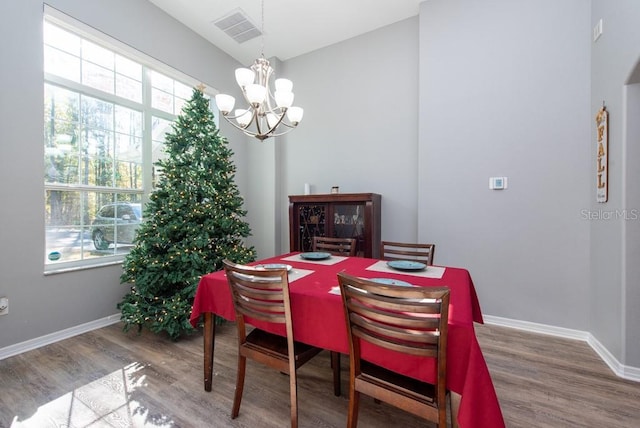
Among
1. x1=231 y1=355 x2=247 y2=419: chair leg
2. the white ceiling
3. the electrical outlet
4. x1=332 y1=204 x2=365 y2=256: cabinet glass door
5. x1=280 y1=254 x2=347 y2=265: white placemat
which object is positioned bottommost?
x1=231 y1=355 x2=247 y2=419: chair leg

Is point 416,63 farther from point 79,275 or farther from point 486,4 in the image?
point 79,275

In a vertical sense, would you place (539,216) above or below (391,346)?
above

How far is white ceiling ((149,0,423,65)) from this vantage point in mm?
3104

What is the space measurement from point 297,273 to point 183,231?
1.57 m

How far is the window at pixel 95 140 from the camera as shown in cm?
256

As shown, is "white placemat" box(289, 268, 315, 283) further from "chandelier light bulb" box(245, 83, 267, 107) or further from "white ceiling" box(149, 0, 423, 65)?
"white ceiling" box(149, 0, 423, 65)

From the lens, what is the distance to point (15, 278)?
87.8 inches

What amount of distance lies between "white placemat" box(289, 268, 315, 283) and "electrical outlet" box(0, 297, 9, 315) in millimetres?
2377

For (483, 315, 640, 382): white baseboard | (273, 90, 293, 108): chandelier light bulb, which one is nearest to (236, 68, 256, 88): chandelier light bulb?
(273, 90, 293, 108): chandelier light bulb

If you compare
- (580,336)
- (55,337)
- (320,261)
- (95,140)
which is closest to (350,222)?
(320,261)

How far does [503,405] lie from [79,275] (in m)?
3.65

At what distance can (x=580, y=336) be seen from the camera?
2.51m

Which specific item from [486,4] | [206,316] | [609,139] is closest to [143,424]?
[206,316]

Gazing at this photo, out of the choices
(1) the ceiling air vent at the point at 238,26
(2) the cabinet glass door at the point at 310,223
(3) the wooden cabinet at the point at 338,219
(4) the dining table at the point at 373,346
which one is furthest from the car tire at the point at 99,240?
(1) the ceiling air vent at the point at 238,26
